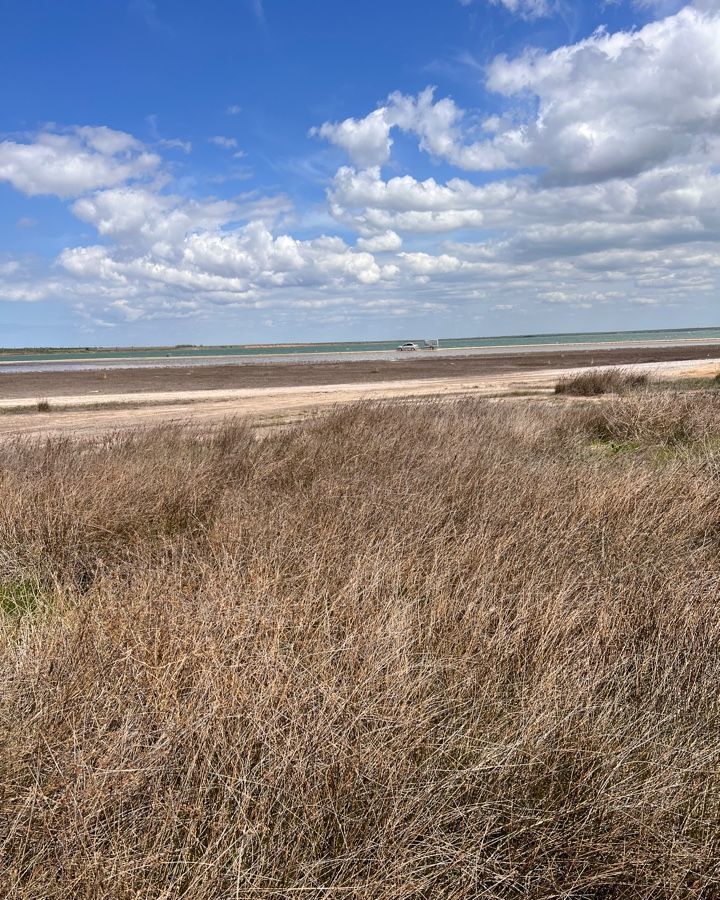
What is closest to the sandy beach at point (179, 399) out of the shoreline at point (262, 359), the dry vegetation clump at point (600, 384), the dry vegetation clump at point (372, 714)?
the dry vegetation clump at point (600, 384)

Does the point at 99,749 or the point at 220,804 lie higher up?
the point at 99,749

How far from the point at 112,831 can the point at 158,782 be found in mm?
188

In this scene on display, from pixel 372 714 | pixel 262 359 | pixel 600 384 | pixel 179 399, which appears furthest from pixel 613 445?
pixel 262 359

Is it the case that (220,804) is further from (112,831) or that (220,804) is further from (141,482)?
(141,482)

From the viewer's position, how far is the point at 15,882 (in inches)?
74.2

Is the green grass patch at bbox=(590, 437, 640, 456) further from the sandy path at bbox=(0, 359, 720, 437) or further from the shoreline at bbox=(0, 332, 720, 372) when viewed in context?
the shoreline at bbox=(0, 332, 720, 372)

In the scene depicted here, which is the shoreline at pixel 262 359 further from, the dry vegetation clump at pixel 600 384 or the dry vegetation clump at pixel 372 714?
the dry vegetation clump at pixel 372 714

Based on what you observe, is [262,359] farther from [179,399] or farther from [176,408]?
[176,408]

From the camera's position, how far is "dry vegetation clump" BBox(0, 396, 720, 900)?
2.05 meters

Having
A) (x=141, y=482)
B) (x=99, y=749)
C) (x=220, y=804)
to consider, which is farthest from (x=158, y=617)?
(x=141, y=482)

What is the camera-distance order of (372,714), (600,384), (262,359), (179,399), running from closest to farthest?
(372,714) → (600,384) → (179,399) → (262,359)

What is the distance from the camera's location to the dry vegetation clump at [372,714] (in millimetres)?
2049

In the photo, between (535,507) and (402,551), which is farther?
(535,507)

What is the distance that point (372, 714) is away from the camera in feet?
8.45
